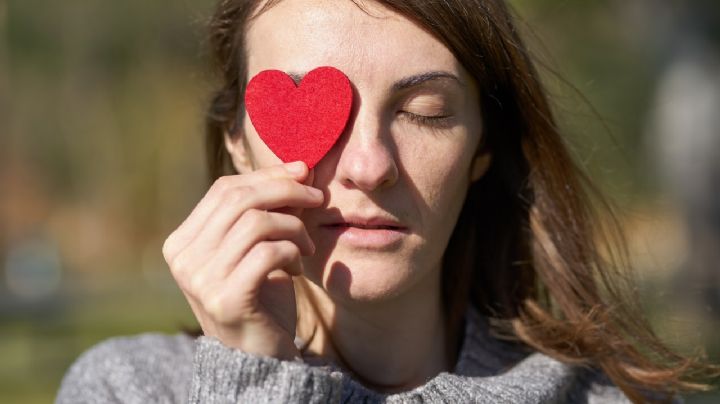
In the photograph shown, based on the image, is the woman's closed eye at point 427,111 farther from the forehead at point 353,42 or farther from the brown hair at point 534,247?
the brown hair at point 534,247

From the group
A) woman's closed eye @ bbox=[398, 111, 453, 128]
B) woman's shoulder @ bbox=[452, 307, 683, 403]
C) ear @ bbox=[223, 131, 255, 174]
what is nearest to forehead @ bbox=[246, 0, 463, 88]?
woman's closed eye @ bbox=[398, 111, 453, 128]

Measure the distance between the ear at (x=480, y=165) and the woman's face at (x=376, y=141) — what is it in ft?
0.90

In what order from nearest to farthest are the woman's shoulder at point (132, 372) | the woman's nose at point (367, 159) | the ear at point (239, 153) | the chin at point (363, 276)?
the woman's nose at point (367, 159) < the chin at point (363, 276) < the ear at point (239, 153) < the woman's shoulder at point (132, 372)

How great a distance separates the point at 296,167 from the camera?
7.72 feet

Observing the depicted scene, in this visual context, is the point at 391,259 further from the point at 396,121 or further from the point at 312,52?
the point at 312,52

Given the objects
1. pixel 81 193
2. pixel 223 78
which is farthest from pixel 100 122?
pixel 223 78

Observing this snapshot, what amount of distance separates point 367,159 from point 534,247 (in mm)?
987

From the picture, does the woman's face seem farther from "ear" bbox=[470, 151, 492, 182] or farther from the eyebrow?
"ear" bbox=[470, 151, 492, 182]

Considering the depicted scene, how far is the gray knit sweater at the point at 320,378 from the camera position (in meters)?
2.21

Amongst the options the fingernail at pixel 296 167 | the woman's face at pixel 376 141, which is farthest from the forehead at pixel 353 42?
the fingernail at pixel 296 167

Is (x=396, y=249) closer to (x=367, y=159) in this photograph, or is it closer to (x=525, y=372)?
(x=367, y=159)

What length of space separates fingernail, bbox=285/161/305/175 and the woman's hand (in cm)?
6

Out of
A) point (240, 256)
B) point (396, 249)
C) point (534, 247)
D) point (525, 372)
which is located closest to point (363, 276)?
point (396, 249)

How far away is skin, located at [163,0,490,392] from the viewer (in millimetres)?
2193
